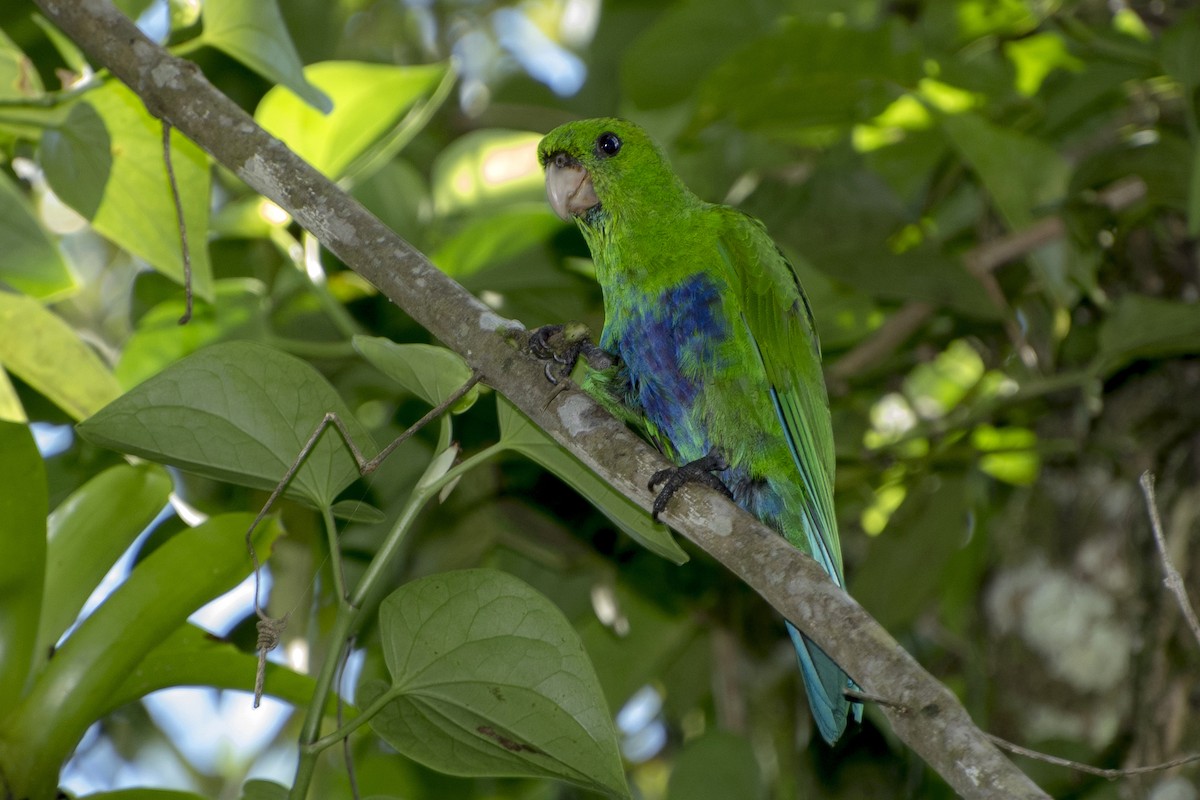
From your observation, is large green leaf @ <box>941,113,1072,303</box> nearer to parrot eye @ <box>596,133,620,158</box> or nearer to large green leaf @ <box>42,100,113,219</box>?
parrot eye @ <box>596,133,620,158</box>

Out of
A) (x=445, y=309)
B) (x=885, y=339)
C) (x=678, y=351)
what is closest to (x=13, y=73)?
(x=445, y=309)

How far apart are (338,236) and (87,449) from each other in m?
0.97

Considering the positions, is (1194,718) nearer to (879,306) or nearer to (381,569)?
(879,306)

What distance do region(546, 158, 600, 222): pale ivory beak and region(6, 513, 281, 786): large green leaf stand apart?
3.67ft

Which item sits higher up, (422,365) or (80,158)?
(80,158)

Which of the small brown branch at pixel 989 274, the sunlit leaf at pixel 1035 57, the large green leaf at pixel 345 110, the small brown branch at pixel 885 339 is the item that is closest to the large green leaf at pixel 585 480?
the large green leaf at pixel 345 110

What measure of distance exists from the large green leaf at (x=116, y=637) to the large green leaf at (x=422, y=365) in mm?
351

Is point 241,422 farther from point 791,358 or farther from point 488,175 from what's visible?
point 488,175

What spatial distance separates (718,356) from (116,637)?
128 centimetres

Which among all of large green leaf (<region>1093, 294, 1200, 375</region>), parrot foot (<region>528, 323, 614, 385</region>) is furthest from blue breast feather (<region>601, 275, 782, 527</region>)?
large green leaf (<region>1093, 294, 1200, 375</region>)

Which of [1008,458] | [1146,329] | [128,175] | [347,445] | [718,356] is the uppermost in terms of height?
[128,175]

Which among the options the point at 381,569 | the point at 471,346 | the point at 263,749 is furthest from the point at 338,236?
the point at 263,749

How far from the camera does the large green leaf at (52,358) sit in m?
1.95

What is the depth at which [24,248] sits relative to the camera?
2031 mm
